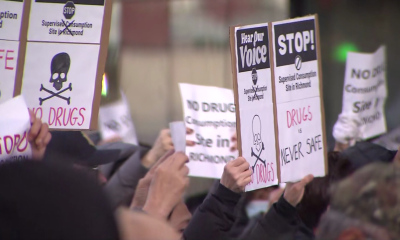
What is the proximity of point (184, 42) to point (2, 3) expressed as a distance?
4.89 m

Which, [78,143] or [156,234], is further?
[78,143]

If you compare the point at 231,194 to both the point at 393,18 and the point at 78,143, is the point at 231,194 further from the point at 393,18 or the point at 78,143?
the point at 393,18

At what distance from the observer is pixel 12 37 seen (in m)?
2.92

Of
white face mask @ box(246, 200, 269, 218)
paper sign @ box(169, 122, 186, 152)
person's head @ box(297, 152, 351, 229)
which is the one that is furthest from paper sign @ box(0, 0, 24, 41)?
white face mask @ box(246, 200, 269, 218)

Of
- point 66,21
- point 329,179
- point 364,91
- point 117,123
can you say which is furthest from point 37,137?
point 117,123

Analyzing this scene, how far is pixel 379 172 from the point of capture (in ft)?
4.94

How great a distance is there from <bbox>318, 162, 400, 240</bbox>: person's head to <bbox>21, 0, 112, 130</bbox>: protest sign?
1704 mm

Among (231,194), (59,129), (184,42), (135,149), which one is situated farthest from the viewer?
(184,42)

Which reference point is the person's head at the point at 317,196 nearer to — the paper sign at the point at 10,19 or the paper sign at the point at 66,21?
the paper sign at the point at 66,21

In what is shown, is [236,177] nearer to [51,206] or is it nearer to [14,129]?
[14,129]

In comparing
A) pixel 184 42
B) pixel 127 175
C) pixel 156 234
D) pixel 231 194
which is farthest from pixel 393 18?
pixel 156 234

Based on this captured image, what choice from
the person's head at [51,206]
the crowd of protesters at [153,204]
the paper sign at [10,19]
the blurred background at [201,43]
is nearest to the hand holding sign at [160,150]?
the crowd of protesters at [153,204]

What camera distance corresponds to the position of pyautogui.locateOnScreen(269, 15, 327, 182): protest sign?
318cm

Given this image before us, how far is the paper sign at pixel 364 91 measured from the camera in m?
4.40
